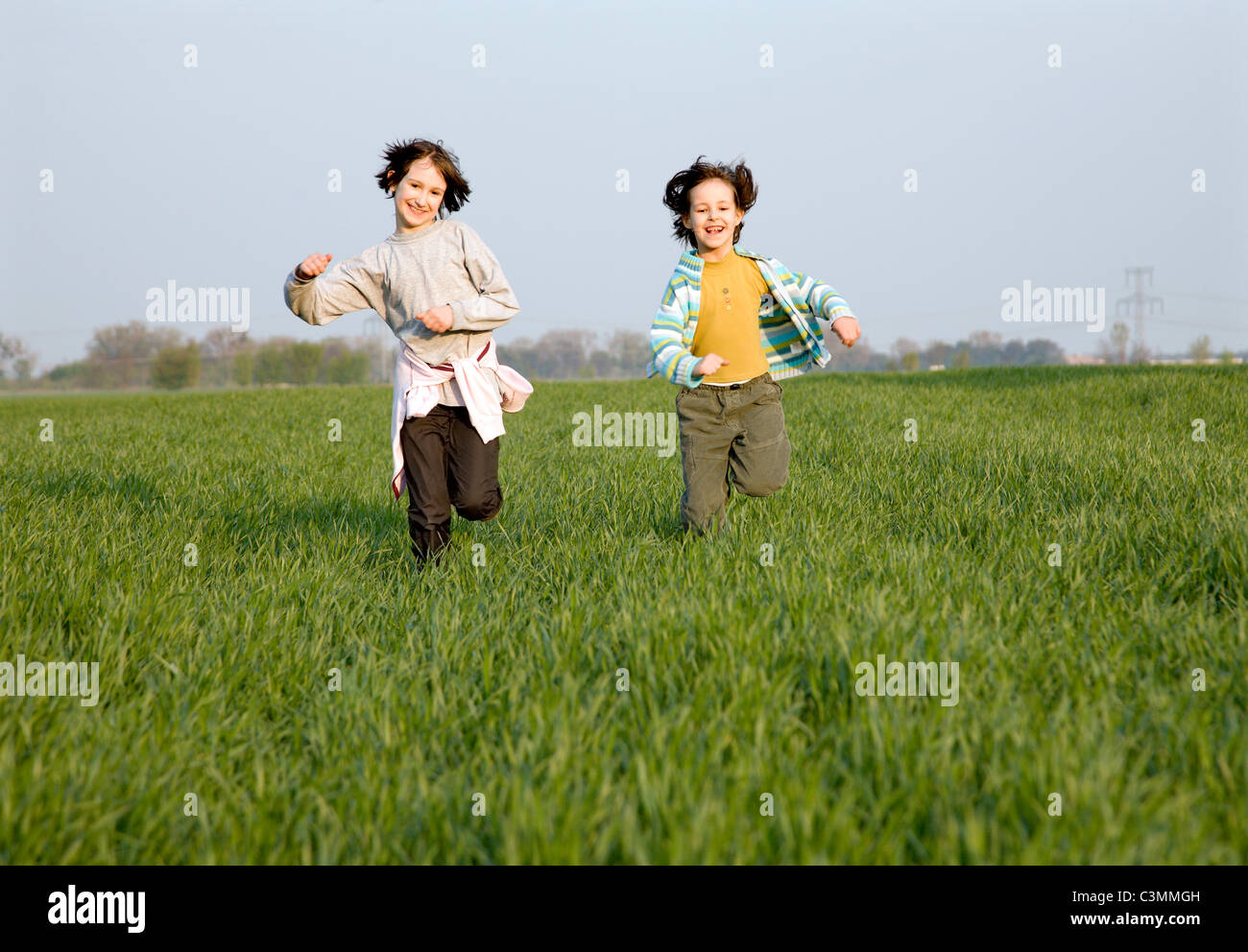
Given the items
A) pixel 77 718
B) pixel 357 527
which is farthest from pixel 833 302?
pixel 77 718

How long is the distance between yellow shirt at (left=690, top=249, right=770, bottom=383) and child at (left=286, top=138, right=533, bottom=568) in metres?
0.99

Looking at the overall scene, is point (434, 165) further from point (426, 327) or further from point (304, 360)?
point (304, 360)

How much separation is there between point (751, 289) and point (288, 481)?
3.83m

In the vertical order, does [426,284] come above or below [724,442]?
above

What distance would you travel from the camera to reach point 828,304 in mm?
4250

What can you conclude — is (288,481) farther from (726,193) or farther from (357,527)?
(726,193)

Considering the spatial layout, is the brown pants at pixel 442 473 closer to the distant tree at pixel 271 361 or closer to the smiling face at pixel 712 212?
the smiling face at pixel 712 212

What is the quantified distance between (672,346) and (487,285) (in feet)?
3.25

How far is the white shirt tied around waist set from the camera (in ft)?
13.5

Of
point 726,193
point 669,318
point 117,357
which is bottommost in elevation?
point 669,318

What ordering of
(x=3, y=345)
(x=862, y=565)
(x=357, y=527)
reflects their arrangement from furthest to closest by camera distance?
(x=3, y=345)
(x=357, y=527)
(x=862, y=565)

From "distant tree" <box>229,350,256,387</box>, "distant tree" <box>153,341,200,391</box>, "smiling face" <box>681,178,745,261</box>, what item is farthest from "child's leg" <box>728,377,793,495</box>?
"distant tree" <box>229,350,256,387</box>

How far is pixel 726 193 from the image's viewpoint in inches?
167
